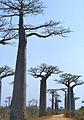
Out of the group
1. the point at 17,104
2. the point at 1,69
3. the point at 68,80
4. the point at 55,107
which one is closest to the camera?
the point at 17,104

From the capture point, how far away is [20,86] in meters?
12.1

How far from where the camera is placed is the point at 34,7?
1291 centimetres

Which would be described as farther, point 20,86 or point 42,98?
point 42,98

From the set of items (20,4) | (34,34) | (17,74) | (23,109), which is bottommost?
(23,109)

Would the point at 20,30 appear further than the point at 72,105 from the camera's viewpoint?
No

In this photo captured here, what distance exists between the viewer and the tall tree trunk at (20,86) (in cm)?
1191

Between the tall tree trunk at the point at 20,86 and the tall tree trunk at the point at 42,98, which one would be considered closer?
the tall tree trunk at the point at 20,86

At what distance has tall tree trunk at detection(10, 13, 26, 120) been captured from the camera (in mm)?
11914

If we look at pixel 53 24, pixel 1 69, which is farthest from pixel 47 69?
pixel 53 24

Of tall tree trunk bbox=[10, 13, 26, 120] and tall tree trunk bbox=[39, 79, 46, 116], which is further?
tall tree trunk bbox=[39, 79, 46, 116]

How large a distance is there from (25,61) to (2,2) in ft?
7.24

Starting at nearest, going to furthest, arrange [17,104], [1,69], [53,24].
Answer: [17,104] < [53,24] < [1,69]

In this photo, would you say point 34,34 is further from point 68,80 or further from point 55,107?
point 55,107

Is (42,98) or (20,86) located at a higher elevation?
(42,98)
